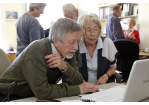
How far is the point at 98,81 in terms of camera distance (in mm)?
1485

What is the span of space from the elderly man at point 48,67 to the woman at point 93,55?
0.42 metres

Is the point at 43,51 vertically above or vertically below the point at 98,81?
above

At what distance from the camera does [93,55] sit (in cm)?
162

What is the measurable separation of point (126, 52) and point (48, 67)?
73.6 inches

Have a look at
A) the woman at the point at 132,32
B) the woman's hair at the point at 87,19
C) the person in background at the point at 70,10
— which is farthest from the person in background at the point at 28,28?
the woman at the point at 132,32

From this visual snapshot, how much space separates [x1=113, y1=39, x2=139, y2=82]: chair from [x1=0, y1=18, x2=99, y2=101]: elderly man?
1.60m

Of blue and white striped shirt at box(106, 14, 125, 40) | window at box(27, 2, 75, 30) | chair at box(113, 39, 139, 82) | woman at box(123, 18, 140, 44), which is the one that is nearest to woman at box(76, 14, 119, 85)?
chair at box(113, 39, 139, 82)

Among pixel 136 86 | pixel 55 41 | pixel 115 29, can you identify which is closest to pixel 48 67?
pixel 55 41

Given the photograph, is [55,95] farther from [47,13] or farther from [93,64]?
[47,13]

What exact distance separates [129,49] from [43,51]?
74.6 inches

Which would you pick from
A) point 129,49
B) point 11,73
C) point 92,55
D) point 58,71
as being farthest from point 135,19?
point 11,73

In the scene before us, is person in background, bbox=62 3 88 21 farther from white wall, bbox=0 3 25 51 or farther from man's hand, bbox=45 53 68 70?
white wall, bbox=0 3 25 51

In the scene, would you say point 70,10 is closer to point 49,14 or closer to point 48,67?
point 48,67

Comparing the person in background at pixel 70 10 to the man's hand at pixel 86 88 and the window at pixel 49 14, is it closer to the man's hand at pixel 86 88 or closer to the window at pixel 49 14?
the man's hand at pixel 86 88
